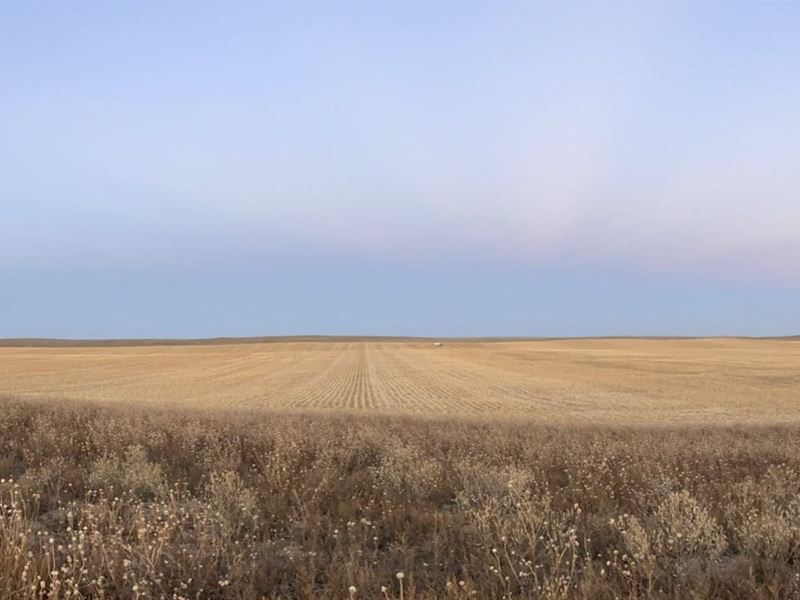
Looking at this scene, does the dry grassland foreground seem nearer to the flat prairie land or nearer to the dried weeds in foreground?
the dried weeds in foreground

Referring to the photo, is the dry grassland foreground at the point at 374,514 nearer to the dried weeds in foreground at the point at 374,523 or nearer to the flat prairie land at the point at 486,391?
the dried weeds in foreground at the point at 374,523

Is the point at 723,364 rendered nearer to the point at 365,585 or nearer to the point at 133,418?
the point at 133,418

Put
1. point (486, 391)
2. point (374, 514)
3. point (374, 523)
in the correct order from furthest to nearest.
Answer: point (486, 391), point (374, 514), point (374, 523)

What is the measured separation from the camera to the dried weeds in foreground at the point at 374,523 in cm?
438

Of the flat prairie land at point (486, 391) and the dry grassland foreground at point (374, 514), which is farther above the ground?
the dry grassland foreground at point (374, 514)

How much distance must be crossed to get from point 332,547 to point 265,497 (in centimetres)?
143

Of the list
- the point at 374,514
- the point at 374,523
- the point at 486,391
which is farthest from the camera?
the point at 486,391

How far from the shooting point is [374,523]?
5809 mm

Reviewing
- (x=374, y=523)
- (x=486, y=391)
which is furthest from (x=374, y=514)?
(x=486, y=391)

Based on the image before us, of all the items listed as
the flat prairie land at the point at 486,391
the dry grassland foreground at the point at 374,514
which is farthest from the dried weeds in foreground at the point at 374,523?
the flat prairie land at the point at 486,391

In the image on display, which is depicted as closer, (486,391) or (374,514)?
(374,514)

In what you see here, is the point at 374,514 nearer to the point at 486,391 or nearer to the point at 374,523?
the point at 374,523

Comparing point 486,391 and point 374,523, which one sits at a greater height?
point 374,523

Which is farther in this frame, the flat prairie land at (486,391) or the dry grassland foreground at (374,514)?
the flat prairie land at (486,391)
